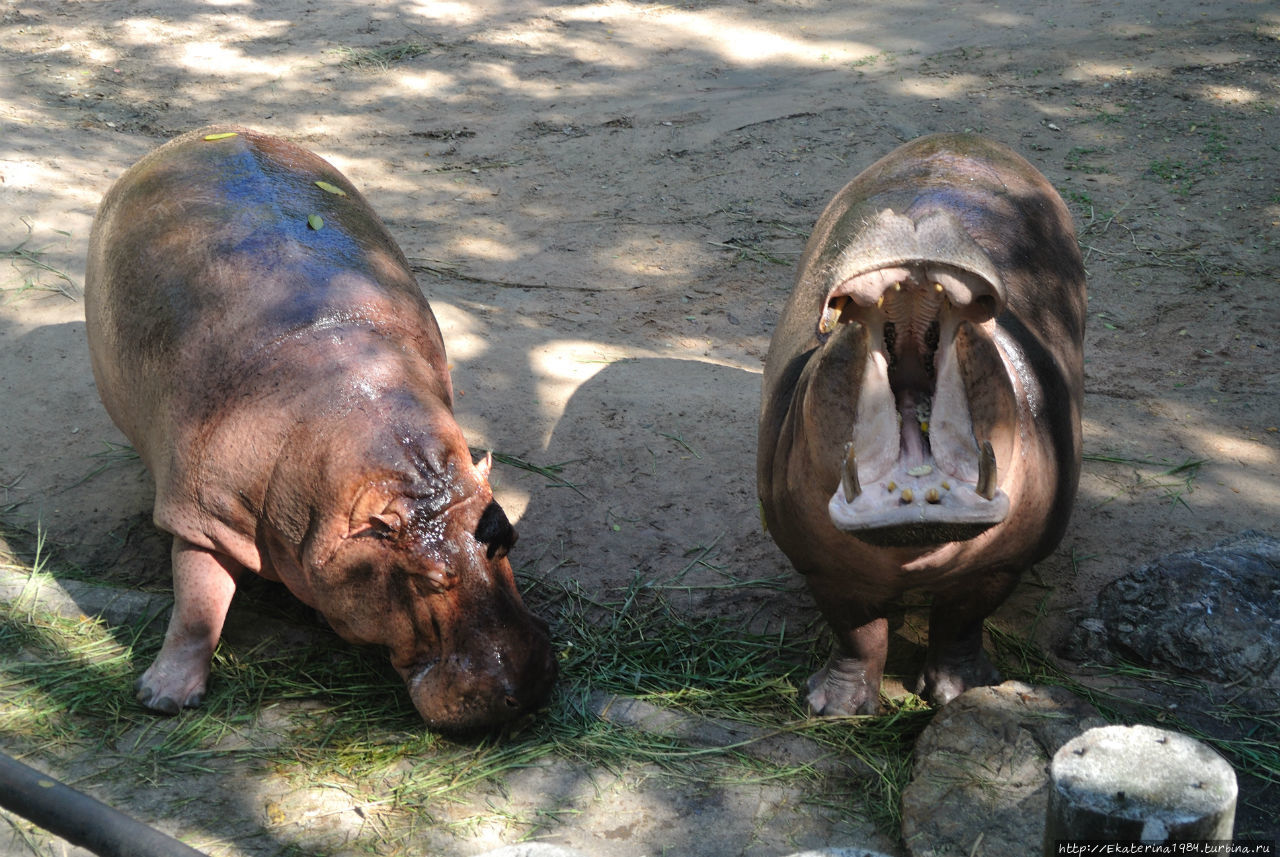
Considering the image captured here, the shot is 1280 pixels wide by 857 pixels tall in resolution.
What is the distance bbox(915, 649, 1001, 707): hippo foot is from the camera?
374cm

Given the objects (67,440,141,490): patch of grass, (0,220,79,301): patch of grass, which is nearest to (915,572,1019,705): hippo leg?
(67,440,141,490): patch of grass

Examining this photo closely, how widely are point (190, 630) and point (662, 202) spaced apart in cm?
484

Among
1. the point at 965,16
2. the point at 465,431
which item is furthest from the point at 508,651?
the point at 965,16

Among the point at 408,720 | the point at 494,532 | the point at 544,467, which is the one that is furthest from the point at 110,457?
the point at 494,532

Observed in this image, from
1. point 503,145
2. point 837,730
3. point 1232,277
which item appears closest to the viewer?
point 837,730

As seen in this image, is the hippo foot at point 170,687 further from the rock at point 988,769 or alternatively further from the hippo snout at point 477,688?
the rock at point 988,769

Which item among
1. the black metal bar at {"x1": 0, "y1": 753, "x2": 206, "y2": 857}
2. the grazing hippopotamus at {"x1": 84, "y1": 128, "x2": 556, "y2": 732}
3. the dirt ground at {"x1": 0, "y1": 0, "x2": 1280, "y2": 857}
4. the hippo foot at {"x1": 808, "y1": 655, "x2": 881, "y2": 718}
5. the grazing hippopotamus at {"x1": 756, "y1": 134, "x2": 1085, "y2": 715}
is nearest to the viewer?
the black metal bar at {"x1": 0, "y1": 753, "x2": 206, "y2": 857}

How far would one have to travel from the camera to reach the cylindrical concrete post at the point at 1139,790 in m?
1.80

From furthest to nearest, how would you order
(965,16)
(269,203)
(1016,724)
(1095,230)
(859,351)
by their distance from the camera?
(965,16) < (1095,230) < (269,203) < (1016,724) < (859,351)

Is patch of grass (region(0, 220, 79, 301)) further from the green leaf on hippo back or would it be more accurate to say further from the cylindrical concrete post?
the cylindrical concrete post

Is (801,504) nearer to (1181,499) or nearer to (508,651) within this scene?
(508,651)

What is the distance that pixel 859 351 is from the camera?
2.86 m

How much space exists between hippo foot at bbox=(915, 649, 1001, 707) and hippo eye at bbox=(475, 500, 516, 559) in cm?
142

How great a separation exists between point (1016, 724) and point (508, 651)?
1.46m
